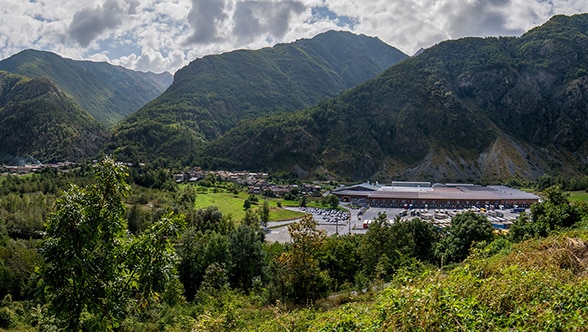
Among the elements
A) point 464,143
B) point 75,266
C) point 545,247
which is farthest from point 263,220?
point 464,143

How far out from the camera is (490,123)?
14950 centimetres

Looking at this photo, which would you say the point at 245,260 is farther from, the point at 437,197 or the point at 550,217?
the point at 437,197

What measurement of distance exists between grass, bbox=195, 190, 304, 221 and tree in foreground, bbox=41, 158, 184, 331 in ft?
216

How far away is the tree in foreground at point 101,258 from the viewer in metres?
6.02

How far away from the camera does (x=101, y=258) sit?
655cm

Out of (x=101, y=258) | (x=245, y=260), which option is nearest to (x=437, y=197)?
(x=245, y=260)

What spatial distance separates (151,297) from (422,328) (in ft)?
16.1

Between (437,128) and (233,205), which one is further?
(437,128)

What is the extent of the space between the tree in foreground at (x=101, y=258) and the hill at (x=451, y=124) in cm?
12661

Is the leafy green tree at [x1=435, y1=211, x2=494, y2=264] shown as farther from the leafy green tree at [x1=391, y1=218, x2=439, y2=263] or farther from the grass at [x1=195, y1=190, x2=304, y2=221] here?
the grass at [x1=195, y1=190, x2=304, y2=221]

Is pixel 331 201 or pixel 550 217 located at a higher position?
pixel 550 217

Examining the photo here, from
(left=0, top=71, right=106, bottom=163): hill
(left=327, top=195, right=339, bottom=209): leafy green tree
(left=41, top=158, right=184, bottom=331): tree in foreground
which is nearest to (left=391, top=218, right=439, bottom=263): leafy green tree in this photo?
(left=41, top=158, right=184, bottom=331): tree in foreground

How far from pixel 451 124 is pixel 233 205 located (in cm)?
10352

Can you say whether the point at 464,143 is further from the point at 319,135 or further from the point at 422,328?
the point at 422,328
